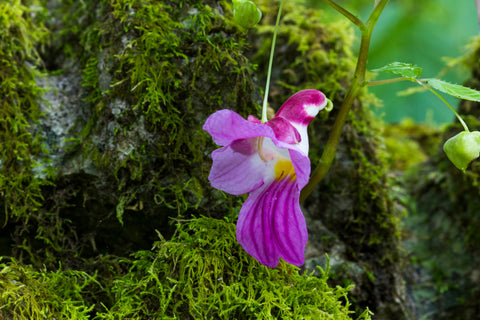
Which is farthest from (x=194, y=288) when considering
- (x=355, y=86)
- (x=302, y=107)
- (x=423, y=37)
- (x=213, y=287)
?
(x=423, y=37)

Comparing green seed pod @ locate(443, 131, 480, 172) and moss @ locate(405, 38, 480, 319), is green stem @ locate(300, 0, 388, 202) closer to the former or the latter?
green seed pod @ locate(443, 131, 480, 172)

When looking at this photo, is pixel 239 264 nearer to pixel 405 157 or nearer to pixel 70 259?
pixel 70 259

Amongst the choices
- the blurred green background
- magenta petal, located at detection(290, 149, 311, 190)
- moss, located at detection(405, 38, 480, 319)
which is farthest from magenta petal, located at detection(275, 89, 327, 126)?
the blurred green background

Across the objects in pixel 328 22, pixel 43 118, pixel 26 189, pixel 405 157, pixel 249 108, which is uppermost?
pixel 328 22

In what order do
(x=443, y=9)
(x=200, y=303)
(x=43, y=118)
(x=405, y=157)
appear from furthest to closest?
(x=443, y=9) < (x=405, y=157) < (x=43, y=118) < (x=200, y=303)

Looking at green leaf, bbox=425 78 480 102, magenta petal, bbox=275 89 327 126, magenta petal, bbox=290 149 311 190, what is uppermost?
green leaf, bbox=425 78 480 102

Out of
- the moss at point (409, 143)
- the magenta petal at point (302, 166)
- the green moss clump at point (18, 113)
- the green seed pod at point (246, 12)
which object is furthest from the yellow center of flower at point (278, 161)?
the moss at point (409, 143)

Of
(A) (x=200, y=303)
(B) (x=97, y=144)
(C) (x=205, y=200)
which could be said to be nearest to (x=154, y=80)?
(B) (x=97, y=144)
